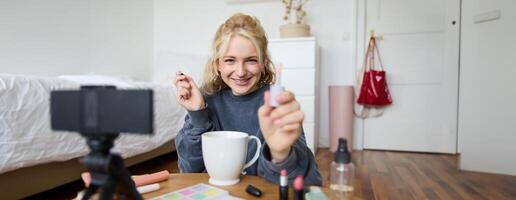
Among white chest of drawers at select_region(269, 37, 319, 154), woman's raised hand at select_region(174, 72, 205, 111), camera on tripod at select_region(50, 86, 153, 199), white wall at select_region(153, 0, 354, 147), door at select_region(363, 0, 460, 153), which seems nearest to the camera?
camera on tripod at select_region(50, 86, 153, 199)

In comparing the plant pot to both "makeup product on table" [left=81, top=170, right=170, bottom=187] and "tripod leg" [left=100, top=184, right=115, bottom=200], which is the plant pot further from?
"tripod leg" [left=100, top=184, right=115, bottom=200]

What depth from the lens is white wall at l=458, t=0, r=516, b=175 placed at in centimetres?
186

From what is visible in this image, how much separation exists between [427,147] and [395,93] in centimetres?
49

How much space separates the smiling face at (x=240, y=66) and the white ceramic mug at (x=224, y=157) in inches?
8.8

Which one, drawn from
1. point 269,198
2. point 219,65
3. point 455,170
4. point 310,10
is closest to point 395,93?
point 455,170

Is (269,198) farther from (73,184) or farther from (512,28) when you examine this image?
(512,28)

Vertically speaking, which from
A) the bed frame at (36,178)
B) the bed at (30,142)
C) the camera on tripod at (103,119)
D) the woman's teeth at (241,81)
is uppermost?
the woman's teeth at (241,81)

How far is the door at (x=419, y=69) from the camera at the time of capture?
2449 millimetres

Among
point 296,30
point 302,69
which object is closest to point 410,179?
point 302,69

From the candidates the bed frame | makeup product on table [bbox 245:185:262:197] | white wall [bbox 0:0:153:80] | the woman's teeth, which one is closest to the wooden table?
makeup product on table [bbox 245:185:262:197]

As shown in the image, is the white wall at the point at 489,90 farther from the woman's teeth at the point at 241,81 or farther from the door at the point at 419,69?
the woman's teeth at the point at 241,81

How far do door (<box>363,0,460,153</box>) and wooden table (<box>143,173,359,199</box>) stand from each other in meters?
2.31

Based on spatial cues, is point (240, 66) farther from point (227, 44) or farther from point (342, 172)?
point (342, 172)

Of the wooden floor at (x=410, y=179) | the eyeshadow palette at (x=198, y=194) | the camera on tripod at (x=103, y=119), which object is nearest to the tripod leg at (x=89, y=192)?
the camera on tripod at (x=103, y=119)
